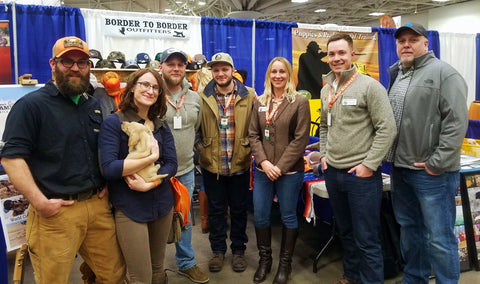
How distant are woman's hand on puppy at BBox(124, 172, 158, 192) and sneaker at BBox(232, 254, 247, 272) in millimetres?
1351

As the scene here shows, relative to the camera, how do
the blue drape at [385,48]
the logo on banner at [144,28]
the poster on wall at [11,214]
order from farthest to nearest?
the blue drape at [385,48]
the logo on banner at [144,28]
the poster on wall at [11,214]

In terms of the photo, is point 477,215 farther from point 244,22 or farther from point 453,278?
point 244,22

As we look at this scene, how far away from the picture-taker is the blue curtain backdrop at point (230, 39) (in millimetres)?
5266

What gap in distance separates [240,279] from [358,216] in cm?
109

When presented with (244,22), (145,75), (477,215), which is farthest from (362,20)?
(145,75)

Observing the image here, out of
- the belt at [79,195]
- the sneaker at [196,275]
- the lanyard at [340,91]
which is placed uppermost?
the lanyard at [340,91]

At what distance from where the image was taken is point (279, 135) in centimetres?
232

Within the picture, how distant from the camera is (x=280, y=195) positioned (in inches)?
94.0

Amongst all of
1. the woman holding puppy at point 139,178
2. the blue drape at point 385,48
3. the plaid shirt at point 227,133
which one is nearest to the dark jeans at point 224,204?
the plaid shirt at point 227,133

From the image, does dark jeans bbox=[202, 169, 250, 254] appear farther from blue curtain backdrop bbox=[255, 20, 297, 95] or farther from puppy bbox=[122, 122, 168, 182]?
blue curtain backdrop bbox=[255, 20, 297, 95]

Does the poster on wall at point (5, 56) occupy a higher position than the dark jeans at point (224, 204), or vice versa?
the poster on wall at point (5, 56)

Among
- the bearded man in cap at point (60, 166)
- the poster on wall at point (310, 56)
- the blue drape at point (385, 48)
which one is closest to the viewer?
the bearded man in cap at point (60, 166)

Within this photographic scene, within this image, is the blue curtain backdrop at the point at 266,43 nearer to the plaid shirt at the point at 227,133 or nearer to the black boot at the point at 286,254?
the plaid shirt at the point at 227,133

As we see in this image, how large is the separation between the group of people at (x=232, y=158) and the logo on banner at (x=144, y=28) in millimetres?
2859
